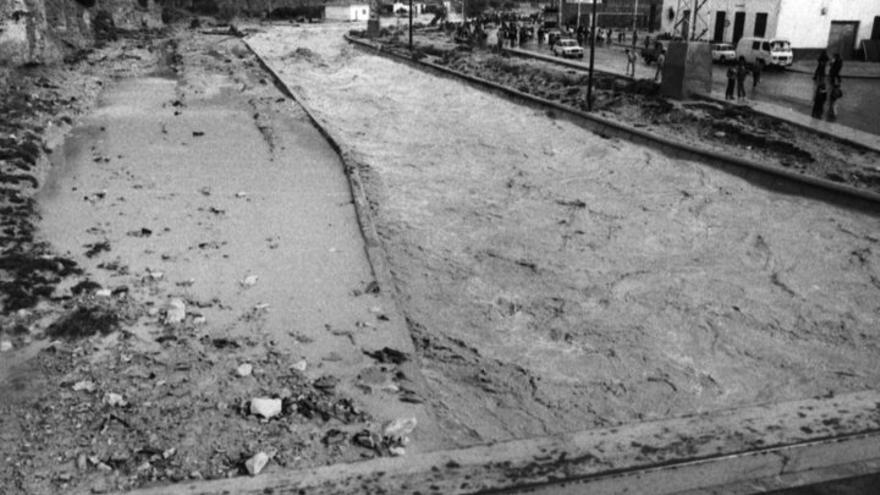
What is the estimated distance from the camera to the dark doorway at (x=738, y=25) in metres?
37.4

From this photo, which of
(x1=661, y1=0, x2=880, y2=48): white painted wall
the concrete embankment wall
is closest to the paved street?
(x1=661, y1=0, x2=880, y2=48): white painted wall

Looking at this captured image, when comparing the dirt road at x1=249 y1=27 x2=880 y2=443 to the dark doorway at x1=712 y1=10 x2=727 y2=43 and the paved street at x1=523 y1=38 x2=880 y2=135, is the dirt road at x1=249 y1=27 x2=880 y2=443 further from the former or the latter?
the dark doorway at x1=712 y1=10 x2=727 y2=43

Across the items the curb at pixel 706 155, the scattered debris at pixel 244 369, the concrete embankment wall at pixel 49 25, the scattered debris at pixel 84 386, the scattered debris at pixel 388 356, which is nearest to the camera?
the scattered debris at pixel 84 386

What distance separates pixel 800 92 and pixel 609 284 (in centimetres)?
1903

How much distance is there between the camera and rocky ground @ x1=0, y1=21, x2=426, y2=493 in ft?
19.9

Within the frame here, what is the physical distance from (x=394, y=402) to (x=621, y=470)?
2.26m

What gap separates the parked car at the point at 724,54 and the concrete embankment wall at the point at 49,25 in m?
28.8

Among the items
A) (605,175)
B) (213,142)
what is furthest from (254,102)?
(605,175)

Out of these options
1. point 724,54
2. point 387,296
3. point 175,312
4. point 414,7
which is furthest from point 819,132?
point 414,7

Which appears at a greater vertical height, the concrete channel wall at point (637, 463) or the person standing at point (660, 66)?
the person standing at point (660, 66)

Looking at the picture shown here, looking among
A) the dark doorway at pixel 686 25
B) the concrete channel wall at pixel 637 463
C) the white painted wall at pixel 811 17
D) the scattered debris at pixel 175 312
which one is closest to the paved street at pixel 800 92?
the dark doorway at pixel 686 25

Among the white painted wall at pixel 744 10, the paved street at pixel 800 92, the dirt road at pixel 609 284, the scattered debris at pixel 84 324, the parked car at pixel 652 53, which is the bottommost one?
the dirt road at pixel 609 284

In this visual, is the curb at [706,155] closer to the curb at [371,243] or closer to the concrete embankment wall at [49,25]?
the curb at [371,243]

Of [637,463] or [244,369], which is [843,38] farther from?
[244,369]
